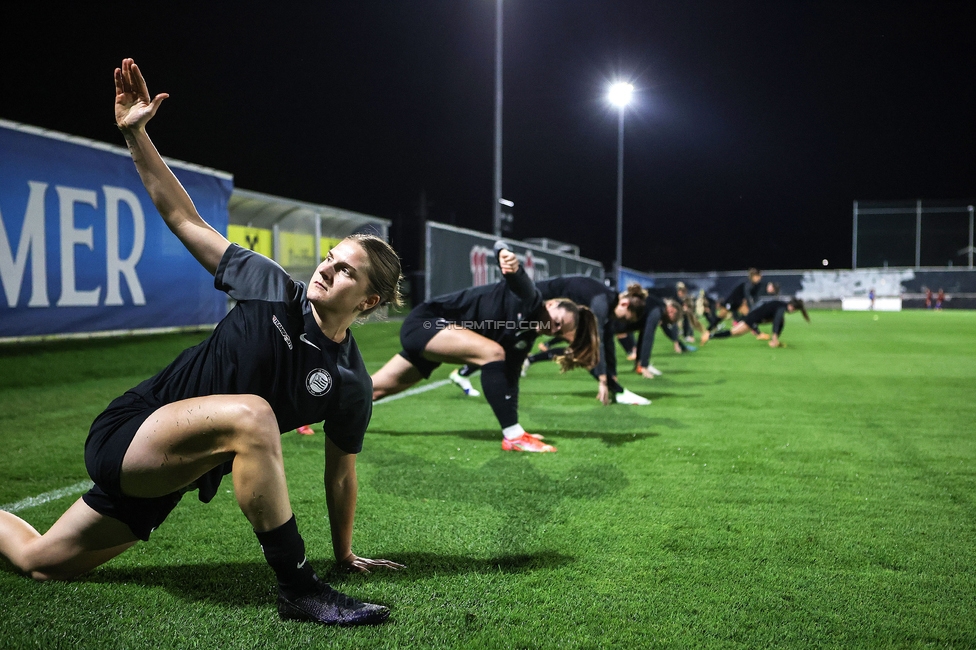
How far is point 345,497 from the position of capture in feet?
8.50

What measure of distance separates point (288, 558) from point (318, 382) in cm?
57

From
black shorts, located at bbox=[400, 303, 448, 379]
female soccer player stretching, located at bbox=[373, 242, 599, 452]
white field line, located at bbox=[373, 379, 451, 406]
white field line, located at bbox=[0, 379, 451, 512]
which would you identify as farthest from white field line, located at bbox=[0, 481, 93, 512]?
white field line, located at bbox=[373, 379, 451, 406]

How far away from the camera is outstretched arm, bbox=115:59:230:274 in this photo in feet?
7.50

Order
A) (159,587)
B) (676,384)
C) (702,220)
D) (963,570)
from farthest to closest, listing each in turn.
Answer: (702,220), (676,384), (963,570), (159,587)

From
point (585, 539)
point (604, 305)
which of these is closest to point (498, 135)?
point (604, 305)

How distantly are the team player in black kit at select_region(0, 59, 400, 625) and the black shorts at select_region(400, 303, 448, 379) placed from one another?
2711 millimetres

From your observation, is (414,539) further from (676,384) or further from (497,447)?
(676,384)

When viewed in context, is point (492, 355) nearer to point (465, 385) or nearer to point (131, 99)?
point (465, 385)

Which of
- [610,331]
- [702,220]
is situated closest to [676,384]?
[610,331]

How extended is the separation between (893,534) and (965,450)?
2.48 m

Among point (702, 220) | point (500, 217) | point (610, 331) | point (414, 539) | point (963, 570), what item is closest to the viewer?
point (963, 570)

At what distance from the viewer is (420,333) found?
5.30 meters

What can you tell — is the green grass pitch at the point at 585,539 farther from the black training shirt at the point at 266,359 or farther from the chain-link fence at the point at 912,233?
the chain-link fence at the point at 912,233

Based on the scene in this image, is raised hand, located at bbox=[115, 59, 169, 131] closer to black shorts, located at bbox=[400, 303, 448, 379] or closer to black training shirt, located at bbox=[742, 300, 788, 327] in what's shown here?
black shorts, located at bbox=[400, 303, 448, 379]
